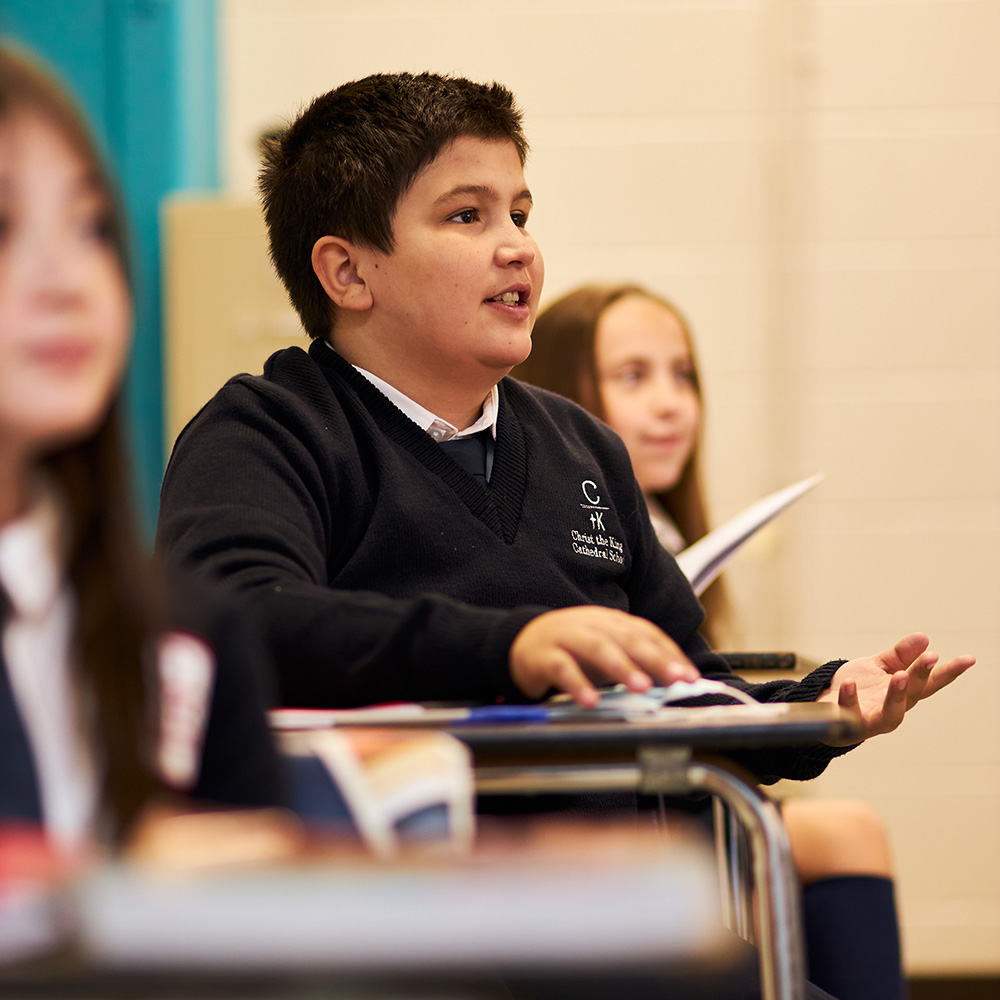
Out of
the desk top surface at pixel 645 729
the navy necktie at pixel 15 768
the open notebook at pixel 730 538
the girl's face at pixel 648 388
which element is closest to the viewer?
the navy necktie at pixel 15 768

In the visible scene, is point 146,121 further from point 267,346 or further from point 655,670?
point 655,670

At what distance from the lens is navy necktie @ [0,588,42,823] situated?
0.49m

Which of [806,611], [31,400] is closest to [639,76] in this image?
[806,611]

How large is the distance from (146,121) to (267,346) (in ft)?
1.70

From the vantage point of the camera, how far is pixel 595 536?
1.24m

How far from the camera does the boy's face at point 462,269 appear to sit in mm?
1218

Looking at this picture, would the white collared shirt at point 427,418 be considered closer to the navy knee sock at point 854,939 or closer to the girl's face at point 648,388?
the navy knee sock at point 854,939

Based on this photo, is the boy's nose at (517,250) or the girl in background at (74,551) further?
the boy's nose at (517,250)

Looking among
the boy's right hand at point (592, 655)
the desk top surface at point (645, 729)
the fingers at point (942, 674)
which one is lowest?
the fingers at point (942, 674)

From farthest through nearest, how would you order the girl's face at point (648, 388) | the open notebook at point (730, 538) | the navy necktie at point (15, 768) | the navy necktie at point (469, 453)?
1. the girl's face at point (648, 388)
2. the open notebook at point (730, 538)
3. the navy necktie at point (469, 453)
4. the navy necktie at point (15, 768)

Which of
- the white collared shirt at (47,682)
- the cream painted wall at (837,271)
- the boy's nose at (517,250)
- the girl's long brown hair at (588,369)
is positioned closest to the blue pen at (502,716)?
the white collared shirt at (47,682)

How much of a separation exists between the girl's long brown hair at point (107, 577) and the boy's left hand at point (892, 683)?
555 mm

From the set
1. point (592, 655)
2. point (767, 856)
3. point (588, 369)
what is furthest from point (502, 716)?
point (588, 369)

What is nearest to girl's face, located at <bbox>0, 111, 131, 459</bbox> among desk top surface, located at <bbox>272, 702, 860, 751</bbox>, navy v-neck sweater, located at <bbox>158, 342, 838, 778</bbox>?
desk top surface, located at <bbox>272, 702, 860, 751</bbox>
